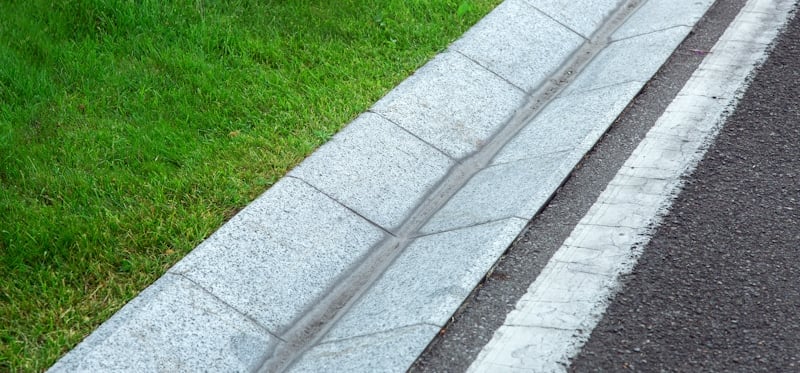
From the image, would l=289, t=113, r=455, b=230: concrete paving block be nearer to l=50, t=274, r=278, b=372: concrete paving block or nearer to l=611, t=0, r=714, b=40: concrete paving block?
l=50, t=274, r=278, b=372: concrete paving block

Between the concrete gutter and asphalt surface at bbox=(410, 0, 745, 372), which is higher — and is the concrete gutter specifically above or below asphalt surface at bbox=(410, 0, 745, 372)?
below

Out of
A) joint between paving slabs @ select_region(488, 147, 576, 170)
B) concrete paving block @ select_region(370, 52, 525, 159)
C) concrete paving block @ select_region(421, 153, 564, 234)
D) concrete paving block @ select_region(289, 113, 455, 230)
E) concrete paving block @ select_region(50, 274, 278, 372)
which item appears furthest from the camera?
concrete paving block @ select_region(370, 52, 525, 159)

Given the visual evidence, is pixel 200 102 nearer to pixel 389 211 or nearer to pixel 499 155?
pixel 389 211

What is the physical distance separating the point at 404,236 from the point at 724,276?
1.28 meters

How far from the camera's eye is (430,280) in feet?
11.3

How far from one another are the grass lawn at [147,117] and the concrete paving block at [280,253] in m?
0.13

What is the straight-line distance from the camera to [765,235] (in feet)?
11.6

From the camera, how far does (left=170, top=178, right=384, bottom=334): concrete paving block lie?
344cm

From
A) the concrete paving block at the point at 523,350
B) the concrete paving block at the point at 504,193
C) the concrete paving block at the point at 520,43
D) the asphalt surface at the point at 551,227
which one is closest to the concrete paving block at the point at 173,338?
the asphalt surface at the point at 551,227

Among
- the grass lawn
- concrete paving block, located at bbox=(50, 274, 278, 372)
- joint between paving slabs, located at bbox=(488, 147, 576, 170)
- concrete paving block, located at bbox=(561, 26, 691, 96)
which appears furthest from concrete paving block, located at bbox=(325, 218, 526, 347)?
concrete paving block, located at bbox=(561, 26, 691, 96)

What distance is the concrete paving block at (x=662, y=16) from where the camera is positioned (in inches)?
215

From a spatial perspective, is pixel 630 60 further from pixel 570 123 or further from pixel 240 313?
pixel 240 313

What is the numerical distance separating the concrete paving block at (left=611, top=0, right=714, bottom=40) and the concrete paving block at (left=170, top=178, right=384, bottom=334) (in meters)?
2.48

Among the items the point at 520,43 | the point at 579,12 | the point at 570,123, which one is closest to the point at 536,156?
the point at 570,123
